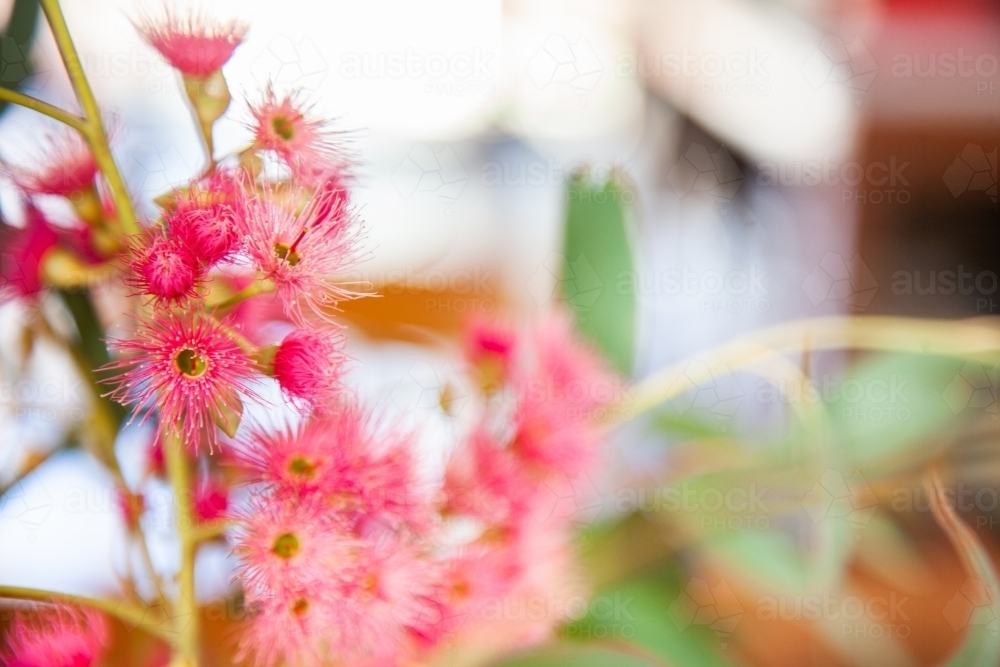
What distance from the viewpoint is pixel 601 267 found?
32 centimetres

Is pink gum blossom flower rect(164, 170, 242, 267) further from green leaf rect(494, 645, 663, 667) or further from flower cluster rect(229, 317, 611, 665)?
green leaf rect(494, 645, 663, 667)

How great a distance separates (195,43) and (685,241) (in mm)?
245

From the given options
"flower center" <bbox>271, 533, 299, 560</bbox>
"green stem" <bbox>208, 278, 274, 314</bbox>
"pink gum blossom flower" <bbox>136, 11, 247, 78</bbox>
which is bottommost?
"flower center" <bbox>271, 533, 299, 560</bbox>

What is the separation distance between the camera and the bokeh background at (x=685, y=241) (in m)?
0.24

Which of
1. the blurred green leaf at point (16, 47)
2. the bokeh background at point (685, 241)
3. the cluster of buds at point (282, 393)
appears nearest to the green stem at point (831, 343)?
the bokeh background at point (685, 241)

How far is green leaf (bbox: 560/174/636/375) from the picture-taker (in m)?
0.31

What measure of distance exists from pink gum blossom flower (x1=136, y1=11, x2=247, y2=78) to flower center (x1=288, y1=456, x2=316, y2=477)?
10cm

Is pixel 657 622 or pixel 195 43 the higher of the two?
pixel 195 43

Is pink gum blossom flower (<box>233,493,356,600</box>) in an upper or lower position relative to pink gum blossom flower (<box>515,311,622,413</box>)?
lower

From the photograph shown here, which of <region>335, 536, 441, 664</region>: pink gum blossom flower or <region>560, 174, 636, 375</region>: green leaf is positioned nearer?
<region>335, 536, 441, 664</region>: pink gum blossom flower

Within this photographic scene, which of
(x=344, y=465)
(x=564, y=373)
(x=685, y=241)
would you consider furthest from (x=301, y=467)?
(x=685, y=241)

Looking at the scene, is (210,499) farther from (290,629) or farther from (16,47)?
(16,47)

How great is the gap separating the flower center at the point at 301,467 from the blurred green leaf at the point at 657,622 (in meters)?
0.14

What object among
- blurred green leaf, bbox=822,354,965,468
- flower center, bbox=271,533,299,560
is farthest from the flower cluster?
blurred green leaf, bbox=822,354,965,468
